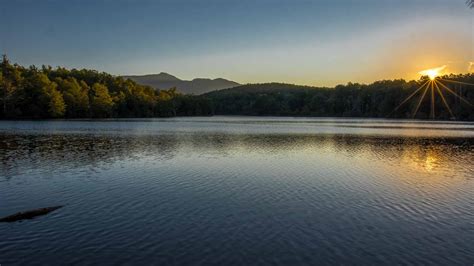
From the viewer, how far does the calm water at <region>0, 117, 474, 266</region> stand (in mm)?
12328

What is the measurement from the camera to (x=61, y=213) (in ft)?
53.8

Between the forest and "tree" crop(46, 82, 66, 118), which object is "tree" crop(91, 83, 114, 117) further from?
"tree" crop(46, 82, 66, 118)

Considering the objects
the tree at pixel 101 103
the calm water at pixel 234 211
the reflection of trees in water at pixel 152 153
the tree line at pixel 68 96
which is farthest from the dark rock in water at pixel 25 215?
the tree at pixel 101 103

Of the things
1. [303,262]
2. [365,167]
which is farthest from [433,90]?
[303,262]

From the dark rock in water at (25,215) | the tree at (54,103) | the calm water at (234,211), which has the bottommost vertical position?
the calm water at (234,211)

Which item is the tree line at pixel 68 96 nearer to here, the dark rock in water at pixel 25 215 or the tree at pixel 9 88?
the tree at pixel 9 88

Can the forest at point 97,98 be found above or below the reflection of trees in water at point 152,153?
above

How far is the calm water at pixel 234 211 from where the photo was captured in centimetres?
1233

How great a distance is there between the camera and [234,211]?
17.5 m

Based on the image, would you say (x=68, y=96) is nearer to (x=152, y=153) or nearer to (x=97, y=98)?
(x=97, y=98)

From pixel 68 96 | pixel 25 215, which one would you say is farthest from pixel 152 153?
pixel 68 96

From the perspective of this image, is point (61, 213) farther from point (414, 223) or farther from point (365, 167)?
point (365, 167)

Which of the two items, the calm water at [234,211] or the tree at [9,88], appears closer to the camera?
the calm water at [234,211]

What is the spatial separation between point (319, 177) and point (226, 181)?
720 centimetres
